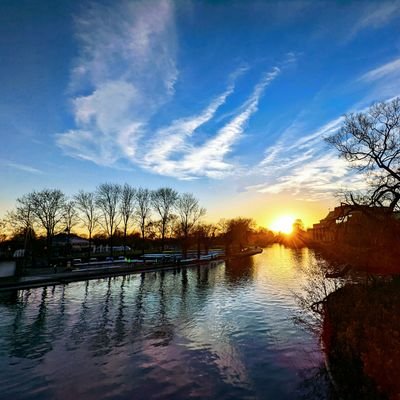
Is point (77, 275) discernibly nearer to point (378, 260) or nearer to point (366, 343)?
point (378, 260)

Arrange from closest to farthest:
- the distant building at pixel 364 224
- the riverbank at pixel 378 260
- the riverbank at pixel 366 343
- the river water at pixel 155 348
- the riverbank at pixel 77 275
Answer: the riverbank at pixel 366 343 < the river water at pixel 155 348 < the riverbank at pixel 378 260 < the distant building at pixel 364 224 < the riverbank at pixel 77 275

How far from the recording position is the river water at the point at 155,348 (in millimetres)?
10812

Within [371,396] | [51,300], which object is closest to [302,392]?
[371,396]

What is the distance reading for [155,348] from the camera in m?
14.6

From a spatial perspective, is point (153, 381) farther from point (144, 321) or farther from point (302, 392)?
point (144, 321)

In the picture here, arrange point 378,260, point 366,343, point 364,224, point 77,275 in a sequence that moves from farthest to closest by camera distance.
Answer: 1. point 77,275
2. point 364,224
3. point 378,260
4. point 366,343

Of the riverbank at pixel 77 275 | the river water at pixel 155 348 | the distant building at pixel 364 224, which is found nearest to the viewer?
the river water at pixel 155 348

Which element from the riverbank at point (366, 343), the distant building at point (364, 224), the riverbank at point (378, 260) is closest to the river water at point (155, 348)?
the riverbank at point (366, 343)

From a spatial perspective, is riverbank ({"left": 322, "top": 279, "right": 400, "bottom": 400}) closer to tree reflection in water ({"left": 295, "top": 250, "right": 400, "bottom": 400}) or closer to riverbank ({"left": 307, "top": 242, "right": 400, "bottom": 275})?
tree reflection in water ({"left": 295, "top": 250, "right": 400, "bottom": 400})

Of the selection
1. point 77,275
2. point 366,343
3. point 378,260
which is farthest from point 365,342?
point 77,275

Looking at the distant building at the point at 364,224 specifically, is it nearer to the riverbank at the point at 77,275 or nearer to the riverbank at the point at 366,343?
the riverbank at the point at 366,343

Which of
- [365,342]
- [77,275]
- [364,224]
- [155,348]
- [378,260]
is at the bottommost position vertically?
[155,348]

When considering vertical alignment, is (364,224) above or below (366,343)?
above

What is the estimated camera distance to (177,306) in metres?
23.7
